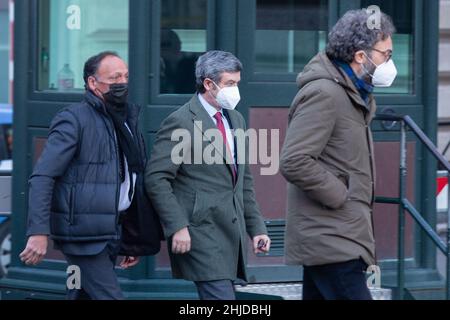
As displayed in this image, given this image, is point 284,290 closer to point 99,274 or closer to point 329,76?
point 99,274

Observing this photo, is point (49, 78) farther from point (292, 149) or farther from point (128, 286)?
point (292, 149)

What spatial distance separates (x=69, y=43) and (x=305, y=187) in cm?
279

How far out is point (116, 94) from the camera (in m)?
4.98

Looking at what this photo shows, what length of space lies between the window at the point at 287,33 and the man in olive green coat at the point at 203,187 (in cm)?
A: 165

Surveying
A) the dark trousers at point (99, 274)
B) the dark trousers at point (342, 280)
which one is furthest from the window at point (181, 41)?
the dark trousers at point (342, 280)

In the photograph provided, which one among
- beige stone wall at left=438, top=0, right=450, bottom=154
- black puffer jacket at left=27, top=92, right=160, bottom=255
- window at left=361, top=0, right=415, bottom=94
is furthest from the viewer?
beige stone wall at left=438, top=0, right=450, bottom=154

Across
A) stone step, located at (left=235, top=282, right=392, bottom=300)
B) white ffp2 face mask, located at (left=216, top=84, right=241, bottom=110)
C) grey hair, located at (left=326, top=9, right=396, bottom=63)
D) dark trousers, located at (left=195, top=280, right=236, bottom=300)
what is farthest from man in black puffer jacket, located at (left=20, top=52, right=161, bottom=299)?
stone step, located at (left=235, top=282, right=392, bottom=300)

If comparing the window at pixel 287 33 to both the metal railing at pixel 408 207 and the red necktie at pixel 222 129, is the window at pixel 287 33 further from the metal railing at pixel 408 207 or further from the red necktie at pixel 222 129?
the red necktie at pixel 222 129

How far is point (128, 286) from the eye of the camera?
650 centimetres

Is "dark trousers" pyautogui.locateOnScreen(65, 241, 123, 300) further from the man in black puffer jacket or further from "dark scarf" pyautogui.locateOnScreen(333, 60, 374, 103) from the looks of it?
"dark scarf" pyautogui.locateOnScreen(333, 60, 374, 103)

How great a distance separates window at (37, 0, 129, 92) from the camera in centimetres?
667

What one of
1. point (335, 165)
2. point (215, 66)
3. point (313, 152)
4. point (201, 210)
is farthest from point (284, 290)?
point (313, 152)
